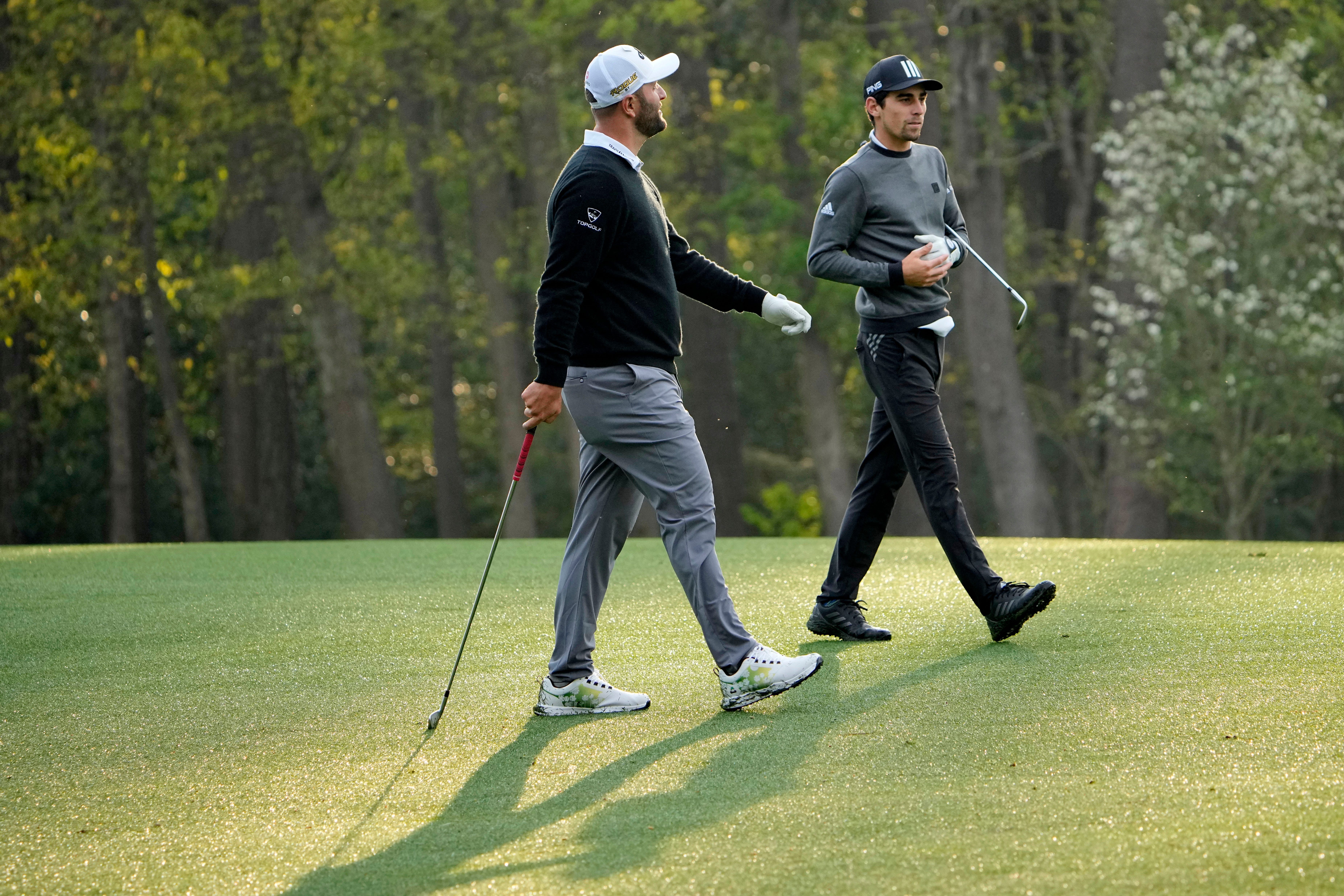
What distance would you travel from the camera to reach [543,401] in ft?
16.8

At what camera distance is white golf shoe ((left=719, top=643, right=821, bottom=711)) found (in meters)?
5.19

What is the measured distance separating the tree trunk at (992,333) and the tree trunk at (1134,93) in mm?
1008

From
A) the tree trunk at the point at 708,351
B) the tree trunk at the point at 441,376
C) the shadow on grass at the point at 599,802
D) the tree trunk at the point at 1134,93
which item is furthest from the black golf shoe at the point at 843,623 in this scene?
the tree trunk at the point at 441,376

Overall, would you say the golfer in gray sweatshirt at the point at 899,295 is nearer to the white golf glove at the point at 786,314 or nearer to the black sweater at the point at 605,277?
the white golf glove at the point at 786,314

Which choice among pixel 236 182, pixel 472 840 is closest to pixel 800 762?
pixel 472 840

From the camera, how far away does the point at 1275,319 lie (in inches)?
776

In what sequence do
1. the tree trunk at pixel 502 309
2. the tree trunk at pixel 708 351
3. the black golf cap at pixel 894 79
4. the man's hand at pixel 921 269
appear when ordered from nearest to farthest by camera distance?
the man's hand at pixel 921 269
the black golf cap at pixel 894 79
the tree trunk at pixel 708 351
the tree trunk at pixel 502 309

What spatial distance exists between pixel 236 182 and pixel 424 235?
16.9 feet

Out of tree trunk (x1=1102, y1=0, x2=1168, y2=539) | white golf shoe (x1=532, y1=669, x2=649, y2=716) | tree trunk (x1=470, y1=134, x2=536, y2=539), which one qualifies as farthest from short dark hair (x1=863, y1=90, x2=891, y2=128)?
tree trunk (x1=470, y1=134, x2=536, y2=539)

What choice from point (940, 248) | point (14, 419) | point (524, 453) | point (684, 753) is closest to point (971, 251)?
point (940, 248)

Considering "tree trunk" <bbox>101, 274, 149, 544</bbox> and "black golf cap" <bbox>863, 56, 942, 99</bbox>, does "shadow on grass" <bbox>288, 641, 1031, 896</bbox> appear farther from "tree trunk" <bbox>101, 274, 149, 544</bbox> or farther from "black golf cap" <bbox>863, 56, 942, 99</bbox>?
"tree trunk" <bbox>101, 274, 149, 544</bbox>

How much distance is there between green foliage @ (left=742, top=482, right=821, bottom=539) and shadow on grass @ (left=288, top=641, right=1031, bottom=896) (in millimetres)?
18222

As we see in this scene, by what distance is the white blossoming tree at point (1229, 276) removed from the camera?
19.8 m

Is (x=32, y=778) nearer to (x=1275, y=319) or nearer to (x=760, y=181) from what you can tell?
(x=1275, y=319)
